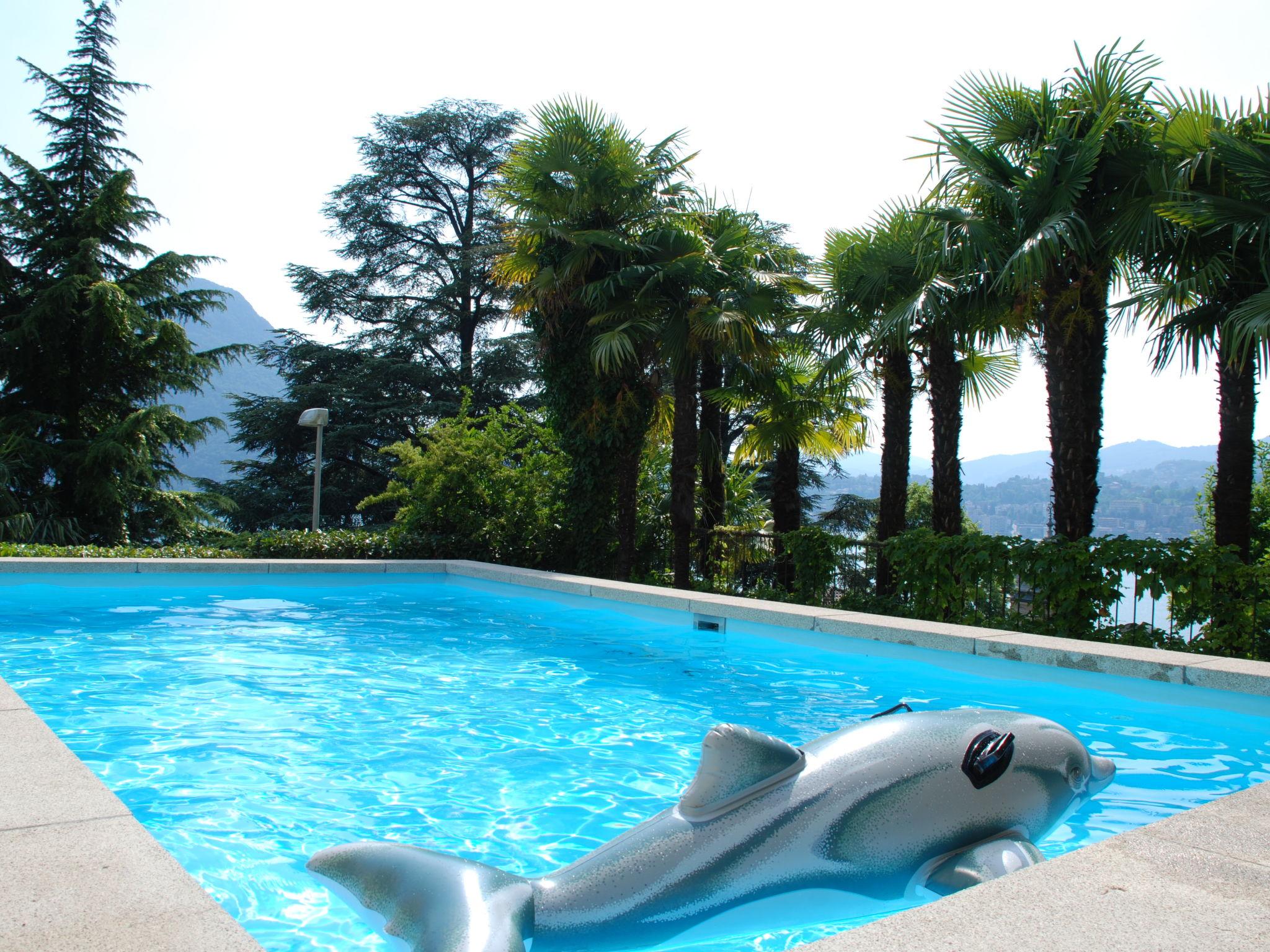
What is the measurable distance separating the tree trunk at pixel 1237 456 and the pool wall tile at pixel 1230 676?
2.63 metres

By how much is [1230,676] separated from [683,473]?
858 centimetres

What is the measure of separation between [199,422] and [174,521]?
8.48 ft

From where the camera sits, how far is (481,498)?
16.3m

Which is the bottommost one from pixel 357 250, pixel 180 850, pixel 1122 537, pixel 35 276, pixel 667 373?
pixel 180 850

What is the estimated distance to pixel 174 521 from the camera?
908 inches

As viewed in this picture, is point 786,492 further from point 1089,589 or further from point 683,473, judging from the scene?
point 1089,589

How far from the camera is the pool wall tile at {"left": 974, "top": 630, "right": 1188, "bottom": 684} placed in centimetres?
705

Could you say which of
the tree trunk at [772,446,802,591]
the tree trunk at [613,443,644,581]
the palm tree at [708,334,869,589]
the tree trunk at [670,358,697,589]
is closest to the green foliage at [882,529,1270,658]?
the palm tree at [708,334,869,589]

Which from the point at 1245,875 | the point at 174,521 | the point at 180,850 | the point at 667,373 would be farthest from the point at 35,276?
the point at 1245,875

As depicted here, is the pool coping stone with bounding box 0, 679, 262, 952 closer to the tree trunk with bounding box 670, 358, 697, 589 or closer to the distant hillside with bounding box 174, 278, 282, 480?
the tree trunk with bounding box 670, 358, 697, 589

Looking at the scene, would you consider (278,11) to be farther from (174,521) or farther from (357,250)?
(357,250)

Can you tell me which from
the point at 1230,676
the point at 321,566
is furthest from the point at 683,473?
the point at 1230,676

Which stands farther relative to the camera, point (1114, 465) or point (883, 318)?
point (1114, 465)

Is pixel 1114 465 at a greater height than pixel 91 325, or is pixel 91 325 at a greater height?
pixel 1114 465
